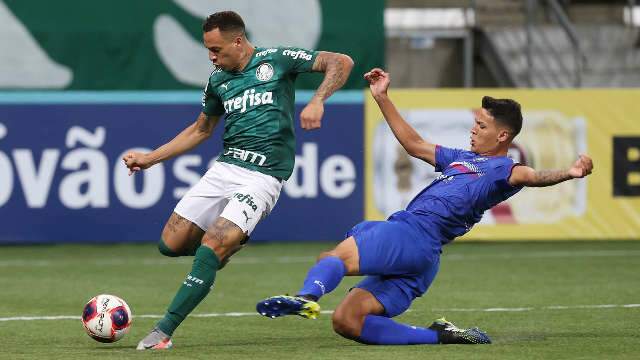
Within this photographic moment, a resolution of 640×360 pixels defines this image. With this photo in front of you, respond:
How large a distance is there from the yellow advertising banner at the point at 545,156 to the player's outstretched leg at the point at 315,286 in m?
7.98

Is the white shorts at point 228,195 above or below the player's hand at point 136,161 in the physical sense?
below

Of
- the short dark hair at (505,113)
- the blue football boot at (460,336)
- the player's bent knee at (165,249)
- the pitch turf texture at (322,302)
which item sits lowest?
the pitch turf texture at (322,302)

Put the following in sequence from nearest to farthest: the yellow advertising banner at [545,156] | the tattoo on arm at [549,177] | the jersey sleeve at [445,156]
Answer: the tattoo on arm at [549,177] → the jersey sleeve at [445,156] → the yellow advertising banner at [545,156]

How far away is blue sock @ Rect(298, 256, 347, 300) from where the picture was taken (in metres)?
7.44

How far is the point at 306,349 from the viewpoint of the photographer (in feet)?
26.2

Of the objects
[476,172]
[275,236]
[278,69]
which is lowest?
[275,236]

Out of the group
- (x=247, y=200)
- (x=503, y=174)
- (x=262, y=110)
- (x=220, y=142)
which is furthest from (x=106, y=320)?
(x=220, y=142)

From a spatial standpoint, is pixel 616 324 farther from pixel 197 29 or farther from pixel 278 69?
pixel 197 29

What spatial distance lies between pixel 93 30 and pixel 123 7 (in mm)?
436

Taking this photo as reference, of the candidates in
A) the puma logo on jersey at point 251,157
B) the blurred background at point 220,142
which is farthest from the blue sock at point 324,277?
the blurred background at point 220,142

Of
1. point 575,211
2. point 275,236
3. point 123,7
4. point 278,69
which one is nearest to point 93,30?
point 123,7

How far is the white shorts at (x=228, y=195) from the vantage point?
8.30m

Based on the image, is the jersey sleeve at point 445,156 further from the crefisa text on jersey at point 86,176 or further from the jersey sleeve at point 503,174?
the crefisa text on jersey at point 86,176

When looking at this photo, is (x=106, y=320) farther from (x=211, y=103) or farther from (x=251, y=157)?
(x=211, y=103)
